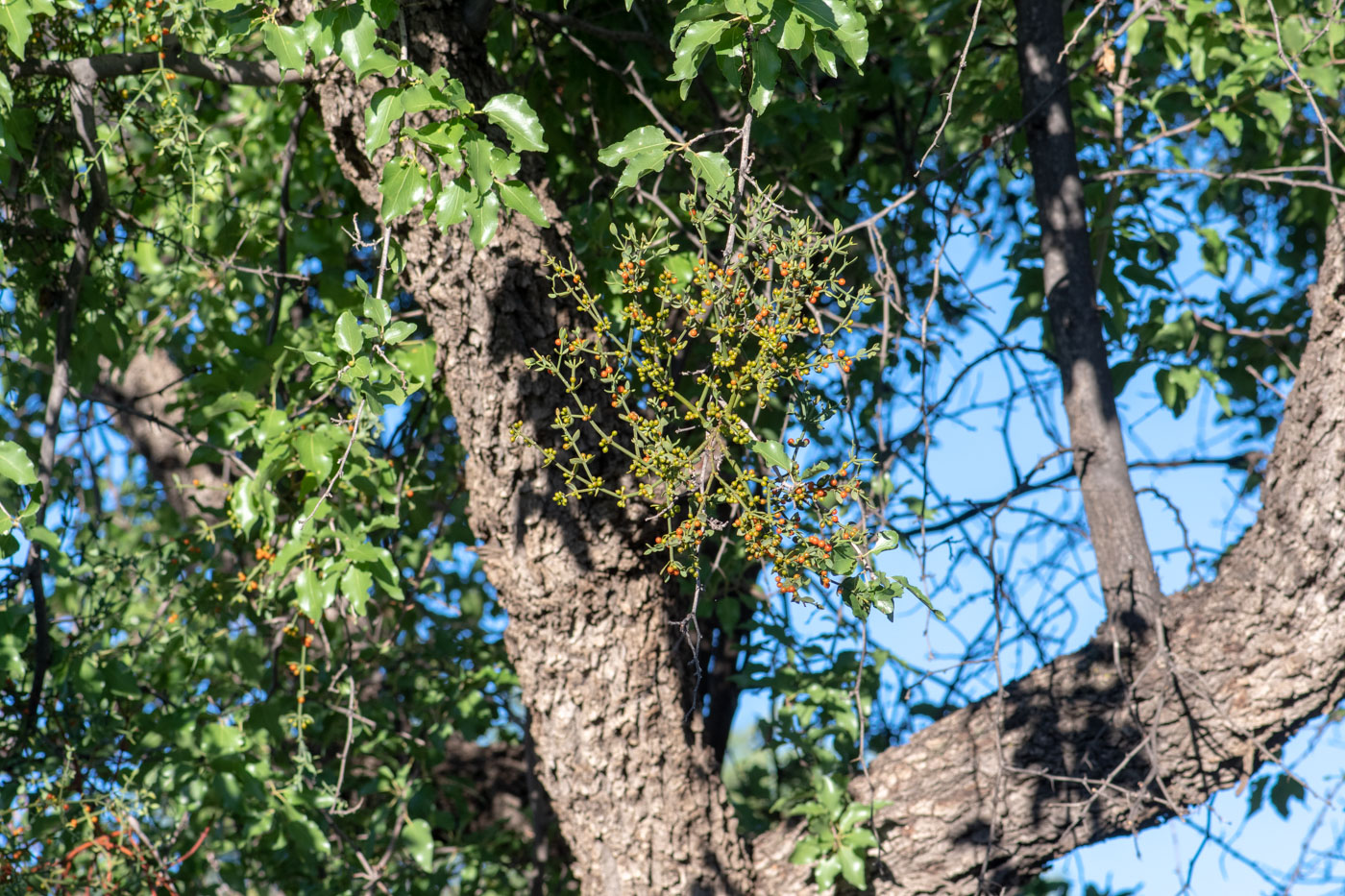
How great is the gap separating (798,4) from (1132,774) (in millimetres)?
1834

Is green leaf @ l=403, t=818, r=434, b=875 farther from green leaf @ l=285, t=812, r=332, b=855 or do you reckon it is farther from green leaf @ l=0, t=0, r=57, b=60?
green leaf @ l=0, t=0, r=57, b=60

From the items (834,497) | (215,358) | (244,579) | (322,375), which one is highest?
(215,358)

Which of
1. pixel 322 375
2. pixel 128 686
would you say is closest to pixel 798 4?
pixel 322 375

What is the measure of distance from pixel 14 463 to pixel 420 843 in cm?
153

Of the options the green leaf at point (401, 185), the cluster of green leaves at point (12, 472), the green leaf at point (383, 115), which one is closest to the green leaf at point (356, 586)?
the cluster of green leaves at point (12, 472)

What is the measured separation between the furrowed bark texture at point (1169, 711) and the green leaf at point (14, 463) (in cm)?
182

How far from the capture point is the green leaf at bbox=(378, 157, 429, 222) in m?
1.73

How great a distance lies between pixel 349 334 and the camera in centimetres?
174

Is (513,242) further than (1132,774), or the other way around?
(1132,774)

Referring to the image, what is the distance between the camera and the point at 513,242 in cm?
216

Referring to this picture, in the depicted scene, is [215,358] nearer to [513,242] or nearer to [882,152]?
[513,242]

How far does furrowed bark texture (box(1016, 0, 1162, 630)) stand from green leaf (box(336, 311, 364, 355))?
68.7 inches

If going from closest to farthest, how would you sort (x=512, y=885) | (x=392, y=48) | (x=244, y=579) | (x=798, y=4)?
(x=798, y=4), (x=392, y=48), (x=244, y=579), (x=512, y=885)

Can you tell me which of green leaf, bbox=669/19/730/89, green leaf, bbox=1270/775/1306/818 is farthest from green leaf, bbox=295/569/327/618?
green leaf, bbox=1270/775/1306/818
